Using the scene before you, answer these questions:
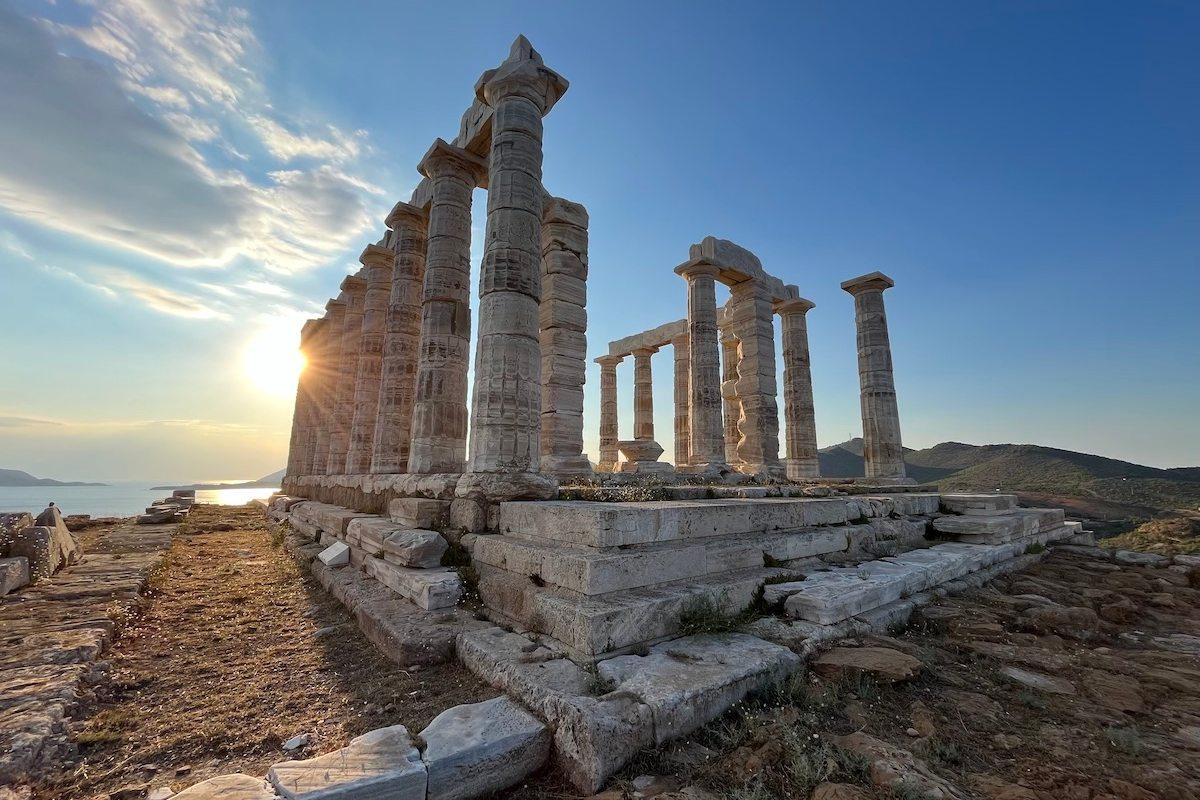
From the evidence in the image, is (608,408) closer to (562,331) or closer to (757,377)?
(757,377)

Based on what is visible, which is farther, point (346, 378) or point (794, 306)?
point (794, 306)

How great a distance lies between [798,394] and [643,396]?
726 cm

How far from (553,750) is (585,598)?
1.18m

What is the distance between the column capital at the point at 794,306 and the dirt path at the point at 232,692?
56.8 ft

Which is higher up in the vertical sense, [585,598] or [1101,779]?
[585,598]

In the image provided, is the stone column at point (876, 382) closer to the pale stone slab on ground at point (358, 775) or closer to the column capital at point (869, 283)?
the column capital at point (869, 283)

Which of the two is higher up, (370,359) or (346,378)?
(370,359)

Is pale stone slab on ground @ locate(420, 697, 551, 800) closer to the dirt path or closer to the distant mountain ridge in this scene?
the dirt path

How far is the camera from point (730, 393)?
20875mm

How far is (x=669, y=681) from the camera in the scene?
3.02 meters

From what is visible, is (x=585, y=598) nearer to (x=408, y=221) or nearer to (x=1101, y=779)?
(x=1101, y=779)

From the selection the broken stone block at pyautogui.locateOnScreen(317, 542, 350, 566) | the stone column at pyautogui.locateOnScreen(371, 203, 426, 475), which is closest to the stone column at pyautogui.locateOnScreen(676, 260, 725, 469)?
the stone column at pyautogui.locateOnScreen(371, 203, 426, 475)

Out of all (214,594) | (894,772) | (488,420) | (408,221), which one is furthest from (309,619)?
(408,221)

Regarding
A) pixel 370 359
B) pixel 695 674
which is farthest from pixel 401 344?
pixel 695 674
